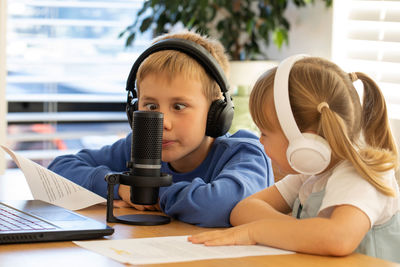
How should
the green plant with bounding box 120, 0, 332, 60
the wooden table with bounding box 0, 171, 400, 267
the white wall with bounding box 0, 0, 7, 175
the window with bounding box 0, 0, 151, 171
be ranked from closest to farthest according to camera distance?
the wooden table with bounding box 0, 171, 400, 267, the white wall with bounding box 0, 0, 7, 175, the green plant with bounding box 120, 0, 332, 60, the window with bounding box 0, 0, 151, 171

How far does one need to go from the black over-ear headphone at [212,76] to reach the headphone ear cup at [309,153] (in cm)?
44

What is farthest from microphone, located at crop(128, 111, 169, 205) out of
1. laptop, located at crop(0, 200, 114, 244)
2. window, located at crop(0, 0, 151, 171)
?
window, located at crop(0, 0, 151, 171)

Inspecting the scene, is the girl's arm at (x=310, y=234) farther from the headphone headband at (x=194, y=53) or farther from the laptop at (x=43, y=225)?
the headphone headband at (x=194, y=53)

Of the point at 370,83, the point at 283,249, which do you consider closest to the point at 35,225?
the point at 283,249

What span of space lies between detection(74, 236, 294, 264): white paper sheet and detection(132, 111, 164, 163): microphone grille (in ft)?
0.63

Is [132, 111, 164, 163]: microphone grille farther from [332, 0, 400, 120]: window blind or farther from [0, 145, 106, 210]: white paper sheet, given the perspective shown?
[332, 0, 400, 120]: window blind

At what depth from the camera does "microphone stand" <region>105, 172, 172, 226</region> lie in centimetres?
114

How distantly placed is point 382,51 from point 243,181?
1.57 m

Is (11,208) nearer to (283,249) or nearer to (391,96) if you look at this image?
(283,249)

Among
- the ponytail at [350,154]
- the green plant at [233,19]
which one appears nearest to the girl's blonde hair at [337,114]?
the ponytail at [350,154]

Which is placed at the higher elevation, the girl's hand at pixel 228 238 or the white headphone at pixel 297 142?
the white headphone at pixel 297 142

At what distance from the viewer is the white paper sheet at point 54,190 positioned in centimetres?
132

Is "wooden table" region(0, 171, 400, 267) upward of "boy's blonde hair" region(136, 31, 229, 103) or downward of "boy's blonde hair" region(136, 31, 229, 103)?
downward

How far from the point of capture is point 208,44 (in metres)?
1.57
